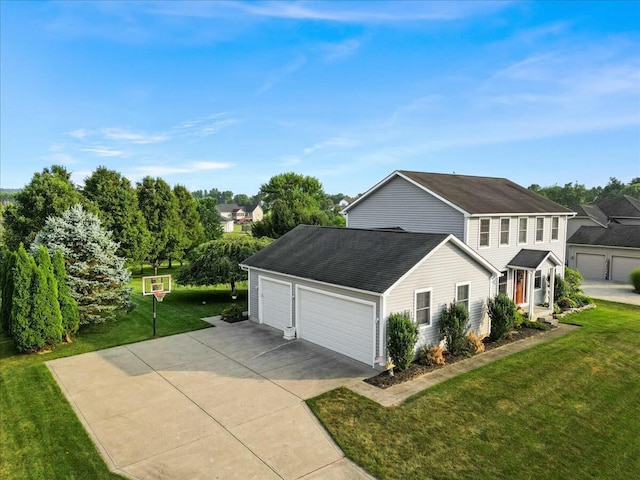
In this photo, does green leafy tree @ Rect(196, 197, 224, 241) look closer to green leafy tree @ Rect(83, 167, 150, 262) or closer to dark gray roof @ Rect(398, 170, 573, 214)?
green leafy tree @ Rect(83, 167, 150, 262)

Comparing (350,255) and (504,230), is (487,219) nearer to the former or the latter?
(504,230)

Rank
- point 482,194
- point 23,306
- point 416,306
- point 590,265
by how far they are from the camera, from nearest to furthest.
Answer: point 416,306 → point 23,306 → point 482,194 → point 590,265

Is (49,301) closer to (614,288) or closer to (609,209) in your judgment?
(614,288)

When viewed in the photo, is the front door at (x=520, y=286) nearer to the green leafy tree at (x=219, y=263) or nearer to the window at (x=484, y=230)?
the window at (x=484, y=230)

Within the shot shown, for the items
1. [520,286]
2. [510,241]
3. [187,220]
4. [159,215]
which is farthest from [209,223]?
[520,286]

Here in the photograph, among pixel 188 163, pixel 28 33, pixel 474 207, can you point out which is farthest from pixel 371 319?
pixel 188 163

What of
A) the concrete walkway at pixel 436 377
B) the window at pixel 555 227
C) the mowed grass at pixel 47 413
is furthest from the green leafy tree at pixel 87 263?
the window at pixel 555 227

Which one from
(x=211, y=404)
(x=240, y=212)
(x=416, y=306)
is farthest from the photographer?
(x=240, y=212)

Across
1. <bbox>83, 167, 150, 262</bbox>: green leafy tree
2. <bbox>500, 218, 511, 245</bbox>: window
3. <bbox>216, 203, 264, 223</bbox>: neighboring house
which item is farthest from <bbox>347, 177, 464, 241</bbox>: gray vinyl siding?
<bbox>216, 203, 264, 223</bbox>: neighboring house
